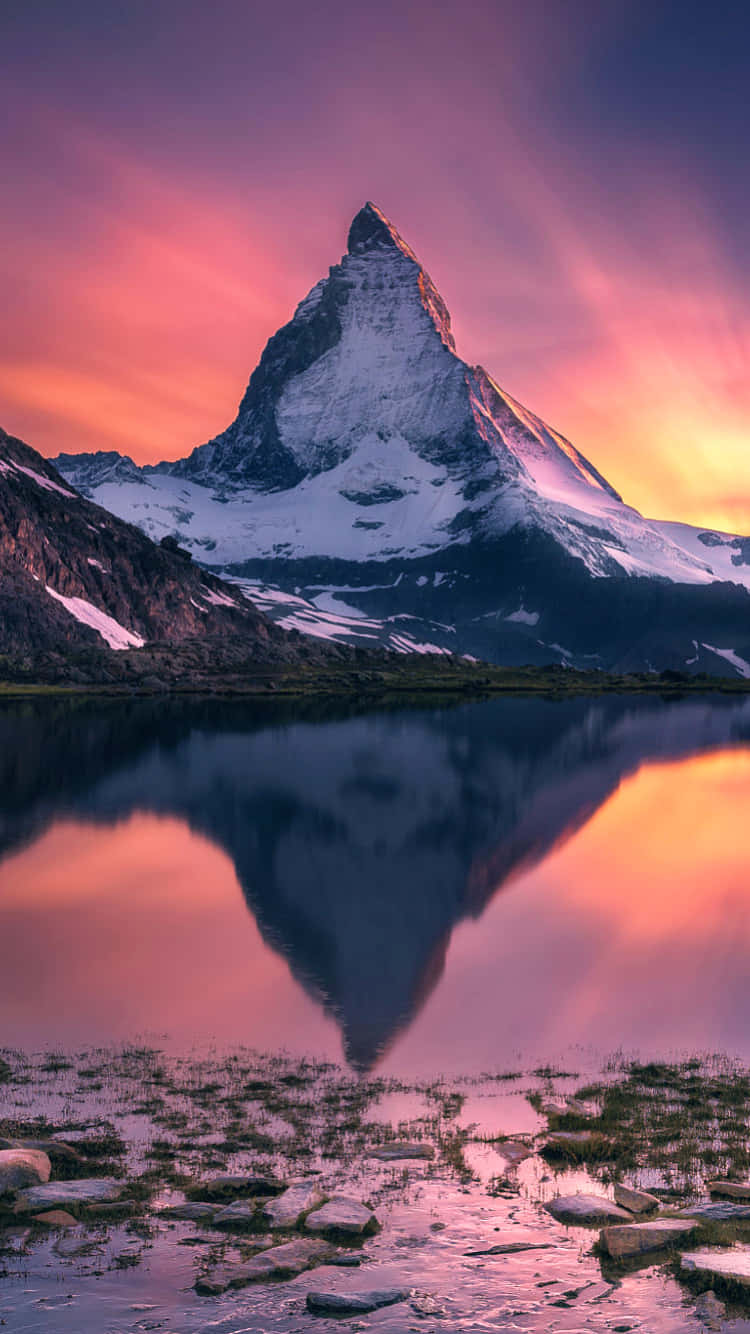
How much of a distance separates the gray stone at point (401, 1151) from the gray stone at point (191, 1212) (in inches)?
127

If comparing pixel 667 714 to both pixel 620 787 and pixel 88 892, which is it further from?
pixel 88 892

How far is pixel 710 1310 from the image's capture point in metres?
13.0

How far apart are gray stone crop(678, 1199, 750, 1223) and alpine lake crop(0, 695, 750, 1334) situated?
1.6 inches

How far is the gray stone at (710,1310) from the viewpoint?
1281cm

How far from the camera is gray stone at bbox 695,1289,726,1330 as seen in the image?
12.8m

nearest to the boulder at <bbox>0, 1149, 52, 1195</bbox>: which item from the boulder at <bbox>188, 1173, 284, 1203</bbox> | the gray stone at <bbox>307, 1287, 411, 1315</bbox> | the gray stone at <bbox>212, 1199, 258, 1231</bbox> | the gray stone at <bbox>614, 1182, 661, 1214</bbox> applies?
the boulder at <bbox>188, 1173, 284, 1203</bbox>

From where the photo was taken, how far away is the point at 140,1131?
18516 millimetres

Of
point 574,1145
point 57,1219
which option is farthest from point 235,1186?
point 574,1145

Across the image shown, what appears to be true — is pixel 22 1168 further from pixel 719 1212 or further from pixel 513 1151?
pixel 719 1212

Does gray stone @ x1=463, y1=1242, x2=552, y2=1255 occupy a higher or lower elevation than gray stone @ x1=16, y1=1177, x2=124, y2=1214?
lower

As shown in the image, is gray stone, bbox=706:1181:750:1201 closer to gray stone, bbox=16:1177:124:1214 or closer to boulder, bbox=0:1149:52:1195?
gray stone, bbox=16:1177:124:1214

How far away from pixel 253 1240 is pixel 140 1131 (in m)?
4.56

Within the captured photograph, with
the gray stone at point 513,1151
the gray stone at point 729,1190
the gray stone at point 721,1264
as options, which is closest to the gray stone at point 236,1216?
the gray stone at point 513,1151

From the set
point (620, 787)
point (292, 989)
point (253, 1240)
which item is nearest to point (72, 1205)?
point (253, 1240)
